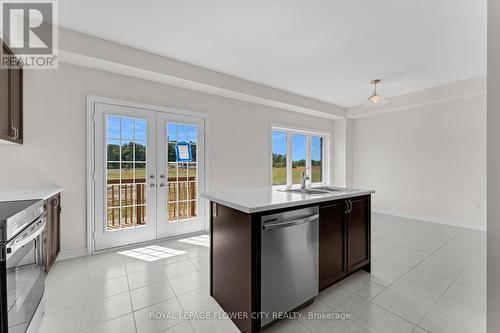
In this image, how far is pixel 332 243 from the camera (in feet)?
6.99

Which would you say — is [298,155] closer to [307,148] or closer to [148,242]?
[307,148]

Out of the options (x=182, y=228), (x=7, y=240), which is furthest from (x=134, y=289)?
(x=182, y=228)

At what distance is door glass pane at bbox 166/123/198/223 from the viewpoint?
3641 mm

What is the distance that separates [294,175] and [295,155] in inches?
20.6

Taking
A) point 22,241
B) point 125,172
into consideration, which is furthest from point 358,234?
point 125,172

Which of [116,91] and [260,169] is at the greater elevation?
[116,91]

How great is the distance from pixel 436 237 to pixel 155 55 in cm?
534

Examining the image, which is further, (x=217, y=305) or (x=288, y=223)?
(x=217, y=305)

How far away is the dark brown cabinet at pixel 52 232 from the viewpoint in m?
2.23

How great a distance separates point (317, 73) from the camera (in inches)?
150

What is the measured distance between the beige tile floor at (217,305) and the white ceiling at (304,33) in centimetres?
278

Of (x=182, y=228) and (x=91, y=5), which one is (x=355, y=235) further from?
(x=91, y=5)

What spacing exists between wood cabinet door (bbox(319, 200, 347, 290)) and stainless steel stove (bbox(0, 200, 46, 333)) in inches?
83.1
